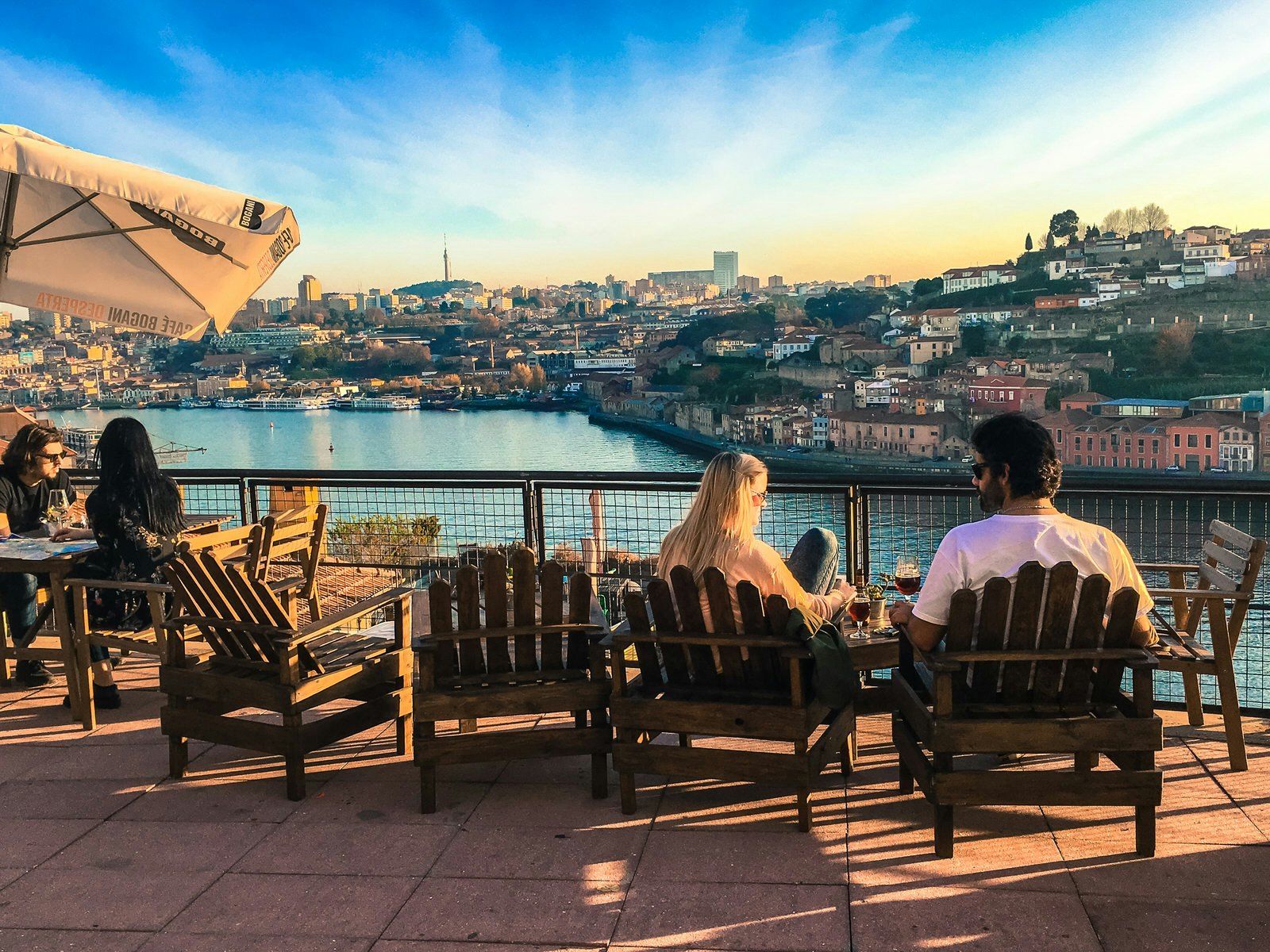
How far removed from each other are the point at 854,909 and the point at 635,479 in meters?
3.19

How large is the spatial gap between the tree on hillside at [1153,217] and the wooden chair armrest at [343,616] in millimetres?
131300

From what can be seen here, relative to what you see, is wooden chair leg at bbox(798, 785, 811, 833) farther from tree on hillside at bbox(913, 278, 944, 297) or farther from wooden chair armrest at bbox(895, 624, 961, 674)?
tree on hillside at bbox(913, 278, 944, 297)

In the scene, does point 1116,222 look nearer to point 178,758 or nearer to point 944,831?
point 944,831

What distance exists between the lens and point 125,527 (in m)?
4.68

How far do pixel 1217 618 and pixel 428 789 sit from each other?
2.82 m

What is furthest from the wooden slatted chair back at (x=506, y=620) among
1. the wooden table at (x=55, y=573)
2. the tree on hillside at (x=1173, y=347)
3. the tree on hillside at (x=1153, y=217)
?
the tree on hillside at (x=1153, y=217)

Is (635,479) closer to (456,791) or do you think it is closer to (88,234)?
(456,791)

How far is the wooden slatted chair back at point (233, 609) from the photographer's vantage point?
3.49 meters

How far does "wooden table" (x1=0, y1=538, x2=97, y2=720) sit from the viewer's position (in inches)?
178

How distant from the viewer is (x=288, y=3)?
3916 cm

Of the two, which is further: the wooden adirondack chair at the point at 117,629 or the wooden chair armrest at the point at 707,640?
the wooden adirondack chair at the point at 117,629

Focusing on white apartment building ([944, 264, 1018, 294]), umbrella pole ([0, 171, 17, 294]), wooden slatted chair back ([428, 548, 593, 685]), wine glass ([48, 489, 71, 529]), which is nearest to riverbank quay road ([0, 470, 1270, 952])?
wooden slatted chair back ([428, 548, 593, 685])

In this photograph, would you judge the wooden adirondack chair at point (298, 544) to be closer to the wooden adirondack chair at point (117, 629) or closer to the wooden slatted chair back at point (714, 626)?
the wooden adirondack chair at point (117, 629)

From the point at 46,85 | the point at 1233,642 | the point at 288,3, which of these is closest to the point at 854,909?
the point at 1233,642
